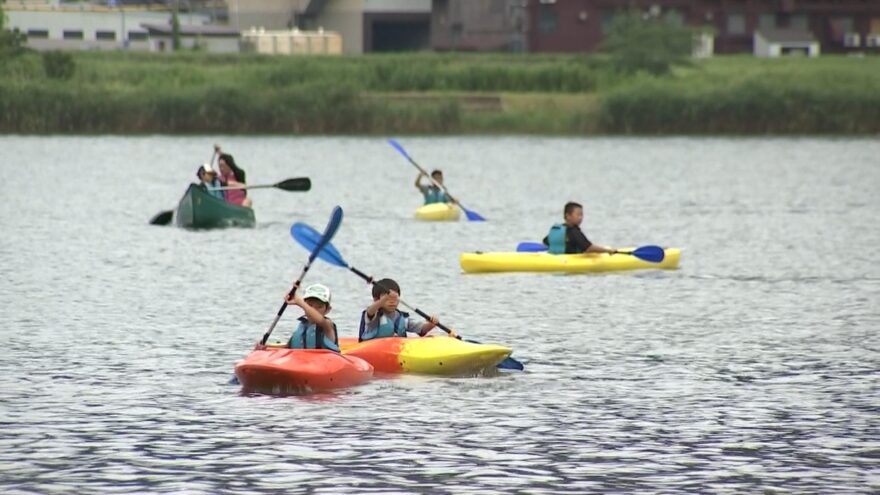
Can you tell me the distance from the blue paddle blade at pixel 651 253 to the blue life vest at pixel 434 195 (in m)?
11.2

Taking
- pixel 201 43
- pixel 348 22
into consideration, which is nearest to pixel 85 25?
pixel 201 43

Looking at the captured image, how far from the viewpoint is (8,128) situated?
211 ft

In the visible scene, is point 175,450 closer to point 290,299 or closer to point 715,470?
point 290,299

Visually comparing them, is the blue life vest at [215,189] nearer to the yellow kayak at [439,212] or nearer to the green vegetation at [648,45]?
the yellow kayak at [439,212]

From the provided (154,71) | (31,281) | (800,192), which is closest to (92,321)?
(31,281)

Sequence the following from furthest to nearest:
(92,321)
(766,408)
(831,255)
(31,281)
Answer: (831,255), (31,281), (92,321), (766,408)

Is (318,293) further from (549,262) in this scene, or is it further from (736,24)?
(736,24)

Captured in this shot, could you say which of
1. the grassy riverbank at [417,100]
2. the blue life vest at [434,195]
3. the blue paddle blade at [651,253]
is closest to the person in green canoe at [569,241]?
the blue paddle blade at [651,253]

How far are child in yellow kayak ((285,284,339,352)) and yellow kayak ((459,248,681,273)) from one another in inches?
425

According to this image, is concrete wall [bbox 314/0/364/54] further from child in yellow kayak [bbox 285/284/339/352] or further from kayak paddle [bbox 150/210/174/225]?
child in yellow kayak [bbox 285/284/339/352]

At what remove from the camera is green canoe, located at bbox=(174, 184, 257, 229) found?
35.3m

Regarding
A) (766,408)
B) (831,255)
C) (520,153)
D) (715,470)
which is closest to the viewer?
(715,470)

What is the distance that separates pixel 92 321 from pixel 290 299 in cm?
678

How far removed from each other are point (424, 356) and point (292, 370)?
169 centimetres
